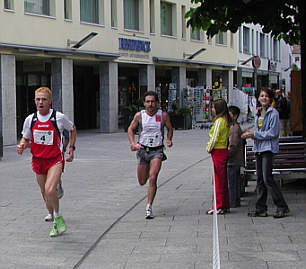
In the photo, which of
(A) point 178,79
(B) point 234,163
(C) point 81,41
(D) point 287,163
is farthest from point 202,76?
(B) point 234,163

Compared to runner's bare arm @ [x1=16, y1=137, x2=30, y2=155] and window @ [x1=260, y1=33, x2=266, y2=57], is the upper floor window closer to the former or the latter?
window @ [x1=260, y1=33, x2=266, y2=57]

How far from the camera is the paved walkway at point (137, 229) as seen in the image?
19.3 ft

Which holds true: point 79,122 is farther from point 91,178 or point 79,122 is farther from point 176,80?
point 91,178

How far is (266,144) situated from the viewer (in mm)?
7699

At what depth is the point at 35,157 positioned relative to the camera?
7176mm

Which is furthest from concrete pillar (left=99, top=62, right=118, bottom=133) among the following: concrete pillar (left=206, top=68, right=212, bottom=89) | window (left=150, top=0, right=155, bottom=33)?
concrete pillar (left=206, top=68, right=212, bottom=89)

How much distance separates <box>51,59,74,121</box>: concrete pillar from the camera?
993 inches

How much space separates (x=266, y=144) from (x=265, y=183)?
19.9 inches

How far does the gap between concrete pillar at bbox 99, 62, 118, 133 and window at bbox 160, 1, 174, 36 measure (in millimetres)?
6138

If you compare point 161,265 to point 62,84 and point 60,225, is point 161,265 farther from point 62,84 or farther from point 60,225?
point 62,84

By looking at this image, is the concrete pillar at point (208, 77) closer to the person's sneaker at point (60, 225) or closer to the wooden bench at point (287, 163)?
the wooden bench at point (287, 163)

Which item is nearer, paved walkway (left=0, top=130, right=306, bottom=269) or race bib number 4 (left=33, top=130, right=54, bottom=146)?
paved walkway (left=0, top=130, right=306, bottom=269)

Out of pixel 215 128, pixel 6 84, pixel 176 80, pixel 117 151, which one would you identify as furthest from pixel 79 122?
pixel 215 128

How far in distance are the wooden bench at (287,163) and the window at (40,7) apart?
15861 millimetres
